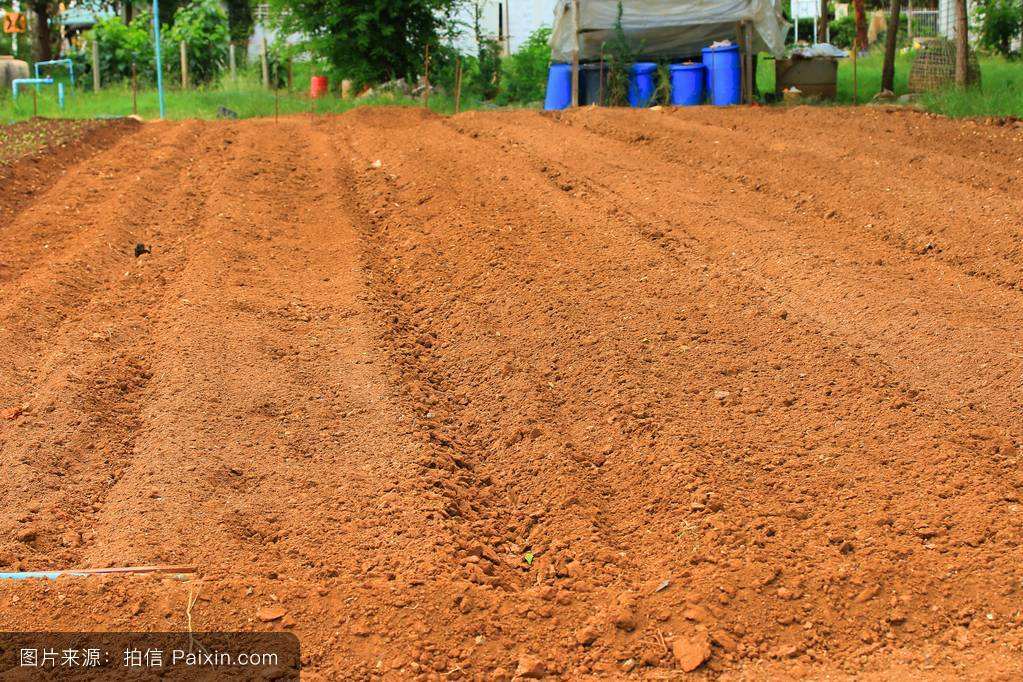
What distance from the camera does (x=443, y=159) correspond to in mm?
10891

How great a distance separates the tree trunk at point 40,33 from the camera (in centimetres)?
2690

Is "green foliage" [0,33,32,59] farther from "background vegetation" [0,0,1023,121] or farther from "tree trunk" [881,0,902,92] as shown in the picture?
"tree trunk" [881,0,902,92]

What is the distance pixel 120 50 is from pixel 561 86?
1306 cm

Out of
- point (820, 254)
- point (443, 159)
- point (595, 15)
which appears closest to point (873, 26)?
point (595, 15)

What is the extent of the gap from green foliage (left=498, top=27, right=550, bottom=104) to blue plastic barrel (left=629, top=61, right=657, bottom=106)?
3.74m

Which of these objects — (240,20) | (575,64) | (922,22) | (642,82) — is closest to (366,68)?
(575,64)

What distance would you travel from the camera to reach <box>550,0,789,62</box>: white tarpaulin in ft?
61.6

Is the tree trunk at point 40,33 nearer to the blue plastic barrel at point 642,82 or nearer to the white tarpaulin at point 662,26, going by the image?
the white tarpaulin at point 662,26

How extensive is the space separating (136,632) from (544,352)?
2.96 meters

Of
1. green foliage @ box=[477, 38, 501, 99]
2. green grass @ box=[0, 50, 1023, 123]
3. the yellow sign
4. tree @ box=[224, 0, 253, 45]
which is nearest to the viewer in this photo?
green grass @ box=[0, 50, 1023, 123]

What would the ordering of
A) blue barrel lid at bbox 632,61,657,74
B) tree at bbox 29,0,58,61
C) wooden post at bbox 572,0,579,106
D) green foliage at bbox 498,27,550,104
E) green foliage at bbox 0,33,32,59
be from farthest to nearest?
green foliage at bbox 0,33,32,59, tree at bbox 29,0,58,61, green foliage at bbox 498,27,550,104, blue barrel lid at bbox 632,61,657,74, wooden post at bbox 572,0,579,106

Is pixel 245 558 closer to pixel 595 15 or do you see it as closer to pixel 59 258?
pixel 59 258

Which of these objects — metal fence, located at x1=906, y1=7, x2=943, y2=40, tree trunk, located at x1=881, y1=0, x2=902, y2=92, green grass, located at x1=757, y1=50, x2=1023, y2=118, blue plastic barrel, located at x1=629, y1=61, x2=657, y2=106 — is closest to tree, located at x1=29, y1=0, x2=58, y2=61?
blue plastic barrel, located at x1=629, y1=61, x2=657, y2=106

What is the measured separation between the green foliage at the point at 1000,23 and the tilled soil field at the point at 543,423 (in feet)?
59.7
